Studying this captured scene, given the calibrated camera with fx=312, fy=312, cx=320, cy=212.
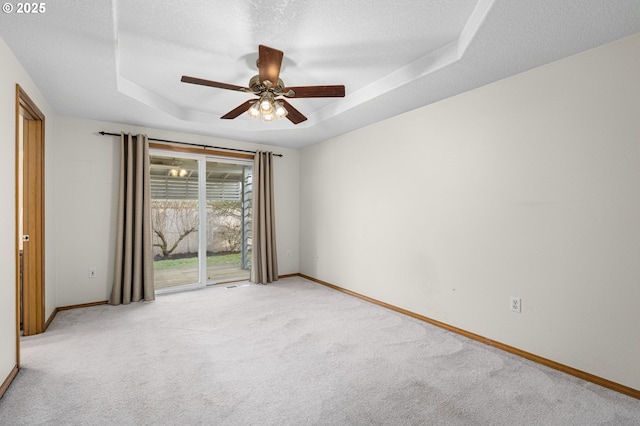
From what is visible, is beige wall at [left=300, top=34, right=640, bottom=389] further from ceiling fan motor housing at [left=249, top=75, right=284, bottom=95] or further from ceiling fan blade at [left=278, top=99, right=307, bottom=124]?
ceiling fan motor housing at [left=249, top=75, right=284, bottom=95]

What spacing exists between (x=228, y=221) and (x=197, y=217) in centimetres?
55

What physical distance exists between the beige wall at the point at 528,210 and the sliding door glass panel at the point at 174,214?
271 centimetres

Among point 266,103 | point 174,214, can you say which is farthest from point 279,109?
point 174,214

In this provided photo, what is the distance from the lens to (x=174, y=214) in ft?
15.4

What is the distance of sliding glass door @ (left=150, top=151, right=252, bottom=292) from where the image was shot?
4578 millimetres

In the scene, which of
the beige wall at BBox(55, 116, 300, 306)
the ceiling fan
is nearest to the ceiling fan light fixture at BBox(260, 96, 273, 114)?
the ceiling fan

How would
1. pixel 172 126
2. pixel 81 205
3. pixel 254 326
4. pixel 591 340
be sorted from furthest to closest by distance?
pixel 172 126 < pixel 81 205 < pixel 254 326 < pixel 591 340

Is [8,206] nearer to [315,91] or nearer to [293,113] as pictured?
[293,113]

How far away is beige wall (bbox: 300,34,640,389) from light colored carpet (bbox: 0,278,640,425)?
29 centimetres

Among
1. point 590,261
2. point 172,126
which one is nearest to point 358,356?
point 590,261

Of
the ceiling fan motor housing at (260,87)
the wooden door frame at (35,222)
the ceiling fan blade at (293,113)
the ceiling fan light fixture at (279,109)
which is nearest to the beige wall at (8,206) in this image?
the wooden door frame at (35,222)

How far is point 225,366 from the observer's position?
2408 mm

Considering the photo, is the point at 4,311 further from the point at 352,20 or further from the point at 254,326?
the point at 352,20

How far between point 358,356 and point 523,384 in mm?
1168
